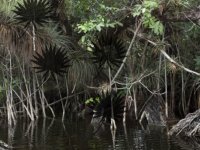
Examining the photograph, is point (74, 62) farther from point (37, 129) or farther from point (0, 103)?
point (0, 103)

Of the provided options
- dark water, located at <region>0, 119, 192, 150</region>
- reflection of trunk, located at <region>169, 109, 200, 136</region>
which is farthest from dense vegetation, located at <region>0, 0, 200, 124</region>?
reflection of trunk, located at <region>169, 109, 200, 136</region>

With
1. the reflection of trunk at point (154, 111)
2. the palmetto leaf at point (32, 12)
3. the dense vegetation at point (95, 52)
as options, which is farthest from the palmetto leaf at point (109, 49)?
the reflection of trunk at point (154, 111)

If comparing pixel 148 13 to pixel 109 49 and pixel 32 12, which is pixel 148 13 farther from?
pixel 32 12

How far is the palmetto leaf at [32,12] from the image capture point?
16.2m

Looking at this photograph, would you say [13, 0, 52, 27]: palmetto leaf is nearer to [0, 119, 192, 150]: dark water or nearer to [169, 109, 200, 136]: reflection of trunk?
[0, 119, 192, 150]: dark water

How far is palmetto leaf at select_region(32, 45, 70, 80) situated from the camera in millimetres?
16547

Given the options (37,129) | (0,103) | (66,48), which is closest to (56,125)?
(37,129)

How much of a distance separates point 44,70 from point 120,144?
16.4 ft

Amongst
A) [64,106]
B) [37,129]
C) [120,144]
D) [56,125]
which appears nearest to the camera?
[120,144]

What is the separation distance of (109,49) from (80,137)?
128 inches

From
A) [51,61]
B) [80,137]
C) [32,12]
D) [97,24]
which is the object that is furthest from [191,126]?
[32,12]

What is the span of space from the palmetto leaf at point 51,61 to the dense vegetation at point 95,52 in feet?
0.10

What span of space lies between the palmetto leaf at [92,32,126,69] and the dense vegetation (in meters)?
0.02

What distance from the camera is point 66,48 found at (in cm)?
1825
